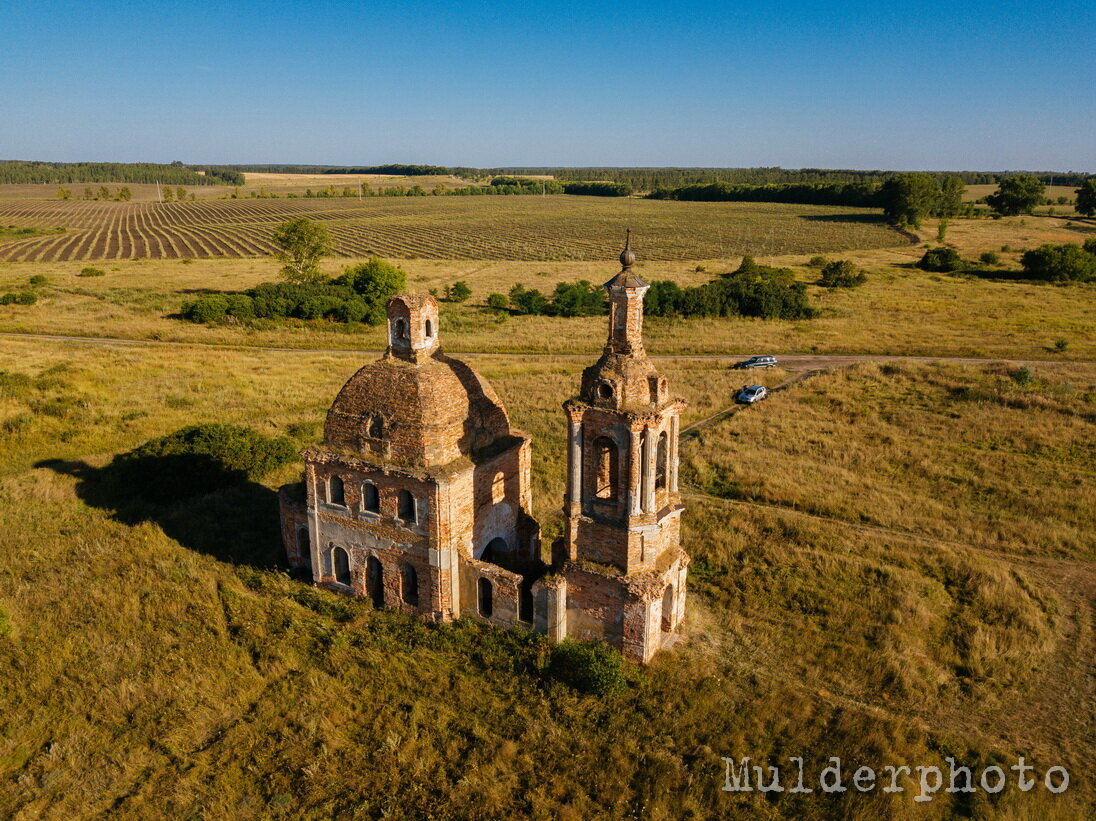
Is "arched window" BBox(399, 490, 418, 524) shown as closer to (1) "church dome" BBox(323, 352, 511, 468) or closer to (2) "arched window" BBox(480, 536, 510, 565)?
(1) "church dome" BBox(323, 352, 511, 468)

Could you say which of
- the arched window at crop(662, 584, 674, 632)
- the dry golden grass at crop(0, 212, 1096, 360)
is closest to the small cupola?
the arched window at crop(662, 584, 674, 632)

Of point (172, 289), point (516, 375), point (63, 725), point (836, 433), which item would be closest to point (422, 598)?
point (63, 725)

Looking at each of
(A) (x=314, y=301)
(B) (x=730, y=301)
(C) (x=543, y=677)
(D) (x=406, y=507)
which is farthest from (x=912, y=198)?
(C) (x=543, y=677)

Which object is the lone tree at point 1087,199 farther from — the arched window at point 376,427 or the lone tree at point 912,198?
the arched window at point 376,427

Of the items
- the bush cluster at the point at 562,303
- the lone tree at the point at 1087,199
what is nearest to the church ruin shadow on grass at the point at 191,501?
the bush cluster at the point at 562,303

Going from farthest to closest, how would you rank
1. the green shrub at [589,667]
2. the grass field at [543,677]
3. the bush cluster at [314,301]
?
the bush cluster at [314,301], the green shrub at [589,667], the grass field at [543,677]

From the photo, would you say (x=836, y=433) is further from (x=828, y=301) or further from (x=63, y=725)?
(x=828, y=301)

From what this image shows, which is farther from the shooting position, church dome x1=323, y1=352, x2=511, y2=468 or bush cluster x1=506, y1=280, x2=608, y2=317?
bush cluster x1=506, y1=280, x2=608, y2=317
